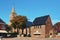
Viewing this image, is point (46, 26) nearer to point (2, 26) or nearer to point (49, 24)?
point (49, 24)

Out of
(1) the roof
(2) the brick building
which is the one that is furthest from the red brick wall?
(1) the roof

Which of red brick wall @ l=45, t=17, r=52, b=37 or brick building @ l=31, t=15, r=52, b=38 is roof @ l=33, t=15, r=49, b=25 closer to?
brick building @ l=31, t=15, r=52, b=38

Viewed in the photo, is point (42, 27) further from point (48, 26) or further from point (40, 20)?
point (40, 20)

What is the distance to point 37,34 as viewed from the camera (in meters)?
67.6

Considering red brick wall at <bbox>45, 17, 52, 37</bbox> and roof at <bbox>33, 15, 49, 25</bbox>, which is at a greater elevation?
roof at <bbox>33, 15, 49, 25</bbox>

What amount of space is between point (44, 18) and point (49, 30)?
508 centimetres

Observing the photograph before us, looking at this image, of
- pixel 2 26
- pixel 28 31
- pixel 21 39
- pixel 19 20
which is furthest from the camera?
pixel 28 31

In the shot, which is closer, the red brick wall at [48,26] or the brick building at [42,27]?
the brick building at [42,27]

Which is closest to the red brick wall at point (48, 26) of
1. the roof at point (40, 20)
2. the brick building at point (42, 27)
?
the brick building at point (42, 27)

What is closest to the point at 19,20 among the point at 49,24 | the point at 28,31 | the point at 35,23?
the point at 35,23

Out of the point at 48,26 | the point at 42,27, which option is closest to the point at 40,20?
the point at 42,27

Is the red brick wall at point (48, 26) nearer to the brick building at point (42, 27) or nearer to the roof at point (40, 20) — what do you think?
the brick building at point (42, 27)

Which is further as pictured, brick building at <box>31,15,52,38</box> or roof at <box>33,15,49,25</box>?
roof at <box>33,15,49,25</box>

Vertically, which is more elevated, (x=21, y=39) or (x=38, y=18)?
(x=38, y=18)
